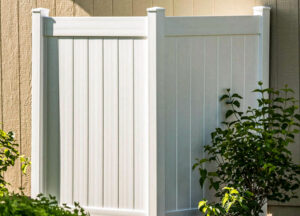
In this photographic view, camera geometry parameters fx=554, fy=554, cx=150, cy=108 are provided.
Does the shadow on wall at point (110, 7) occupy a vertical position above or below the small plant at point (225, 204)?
above

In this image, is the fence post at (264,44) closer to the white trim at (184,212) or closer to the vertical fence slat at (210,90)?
the vertical fence slat at (210,90)

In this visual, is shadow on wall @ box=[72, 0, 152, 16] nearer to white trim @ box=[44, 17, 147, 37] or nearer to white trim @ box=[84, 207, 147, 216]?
white trim @ box=[44, 17, 147, 37]

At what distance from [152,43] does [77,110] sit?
733 mm

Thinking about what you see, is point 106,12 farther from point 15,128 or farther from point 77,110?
point 15,128

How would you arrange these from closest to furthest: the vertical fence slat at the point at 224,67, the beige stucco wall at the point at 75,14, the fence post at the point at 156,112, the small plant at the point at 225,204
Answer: the small plant at the point at 225,204, the fence post at the point at 156,112, the vertical fence slat at the point at 224,67, the beige stucco wall at the point at 75,14

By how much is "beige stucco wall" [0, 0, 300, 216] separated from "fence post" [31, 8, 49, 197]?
1.80 feet

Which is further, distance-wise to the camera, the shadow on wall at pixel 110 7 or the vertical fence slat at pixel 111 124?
the shadow on wall at pixel 110 7

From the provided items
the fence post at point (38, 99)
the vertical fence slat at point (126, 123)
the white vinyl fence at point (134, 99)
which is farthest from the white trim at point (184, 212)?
the fence post at point (38, 99)

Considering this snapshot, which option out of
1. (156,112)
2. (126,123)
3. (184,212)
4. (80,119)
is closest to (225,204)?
(184,212)

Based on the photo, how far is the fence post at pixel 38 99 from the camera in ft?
13.0

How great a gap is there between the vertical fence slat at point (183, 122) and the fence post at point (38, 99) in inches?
38.7

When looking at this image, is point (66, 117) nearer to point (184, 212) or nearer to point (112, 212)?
point (112, 212)

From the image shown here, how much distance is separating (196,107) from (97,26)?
90 centimetres

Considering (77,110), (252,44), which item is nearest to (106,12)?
(77,110)
